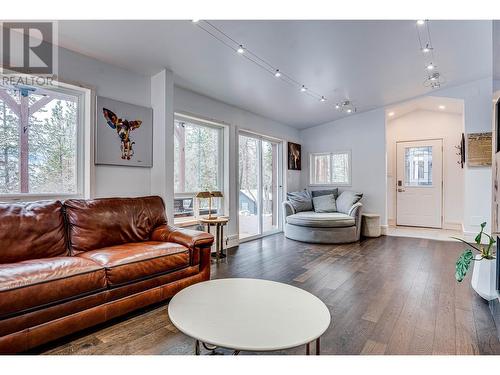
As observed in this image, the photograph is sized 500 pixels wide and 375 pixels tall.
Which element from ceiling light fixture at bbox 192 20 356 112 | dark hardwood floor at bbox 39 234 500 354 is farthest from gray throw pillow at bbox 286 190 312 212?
ceiling light fixture at bbox 192 20 356 112

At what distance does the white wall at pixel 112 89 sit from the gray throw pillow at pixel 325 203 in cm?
344

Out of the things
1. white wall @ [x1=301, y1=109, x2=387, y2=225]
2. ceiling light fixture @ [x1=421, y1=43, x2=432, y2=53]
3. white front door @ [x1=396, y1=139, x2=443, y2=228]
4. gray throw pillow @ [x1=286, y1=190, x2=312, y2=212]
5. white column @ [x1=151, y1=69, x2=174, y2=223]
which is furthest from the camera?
white front door @ [x1=396, y1=139, x2=443, y2=228]

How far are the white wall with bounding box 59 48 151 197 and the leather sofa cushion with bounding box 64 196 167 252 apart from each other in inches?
12.1

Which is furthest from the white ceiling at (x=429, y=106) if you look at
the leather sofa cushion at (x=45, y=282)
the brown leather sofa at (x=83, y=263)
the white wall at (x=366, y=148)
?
the leather sofa cushion at (x=45, y=282)

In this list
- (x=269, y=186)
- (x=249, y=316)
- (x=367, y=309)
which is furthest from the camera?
(x=269, y=186)

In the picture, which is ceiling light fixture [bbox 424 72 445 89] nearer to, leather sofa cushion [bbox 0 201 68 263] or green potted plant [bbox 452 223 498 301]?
green potted plant [bbox 452 223 498 301]

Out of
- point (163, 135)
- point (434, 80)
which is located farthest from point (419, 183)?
point (163, 135)

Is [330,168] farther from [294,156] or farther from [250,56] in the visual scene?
[250,56]

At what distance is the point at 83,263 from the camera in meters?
1.92

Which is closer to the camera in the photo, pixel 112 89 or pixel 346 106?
pixel 112 89

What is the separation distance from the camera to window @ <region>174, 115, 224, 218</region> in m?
3.79

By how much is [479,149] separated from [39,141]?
639cm
